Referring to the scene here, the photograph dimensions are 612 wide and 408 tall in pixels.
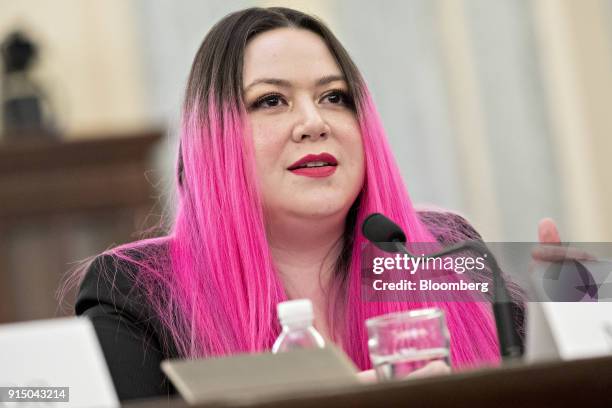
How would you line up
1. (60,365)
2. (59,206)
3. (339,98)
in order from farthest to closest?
(59,206) < (339,98) < (60,365)

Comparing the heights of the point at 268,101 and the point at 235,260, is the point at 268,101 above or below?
above

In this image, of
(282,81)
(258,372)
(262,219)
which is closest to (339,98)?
(282,81)

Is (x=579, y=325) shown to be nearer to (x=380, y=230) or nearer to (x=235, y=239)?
(x=380, y=230)

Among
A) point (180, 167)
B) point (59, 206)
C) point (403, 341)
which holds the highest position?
point (180, 167)

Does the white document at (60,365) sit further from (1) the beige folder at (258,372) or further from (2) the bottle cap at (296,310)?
(1) the beige folder at (258,372)

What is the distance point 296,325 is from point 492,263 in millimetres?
232

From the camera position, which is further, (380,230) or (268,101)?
(268,101)

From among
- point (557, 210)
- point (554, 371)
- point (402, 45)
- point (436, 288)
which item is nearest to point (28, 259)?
point (402, 45)

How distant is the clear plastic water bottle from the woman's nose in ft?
1.79

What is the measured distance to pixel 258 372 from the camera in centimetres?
95

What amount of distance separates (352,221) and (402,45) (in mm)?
2900

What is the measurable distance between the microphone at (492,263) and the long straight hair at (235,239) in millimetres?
424

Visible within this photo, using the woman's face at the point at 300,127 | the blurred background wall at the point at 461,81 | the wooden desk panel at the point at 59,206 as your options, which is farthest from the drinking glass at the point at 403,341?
the blurred background wall at the point at 461,81

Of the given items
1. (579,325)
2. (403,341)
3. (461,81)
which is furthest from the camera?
(461,81)
